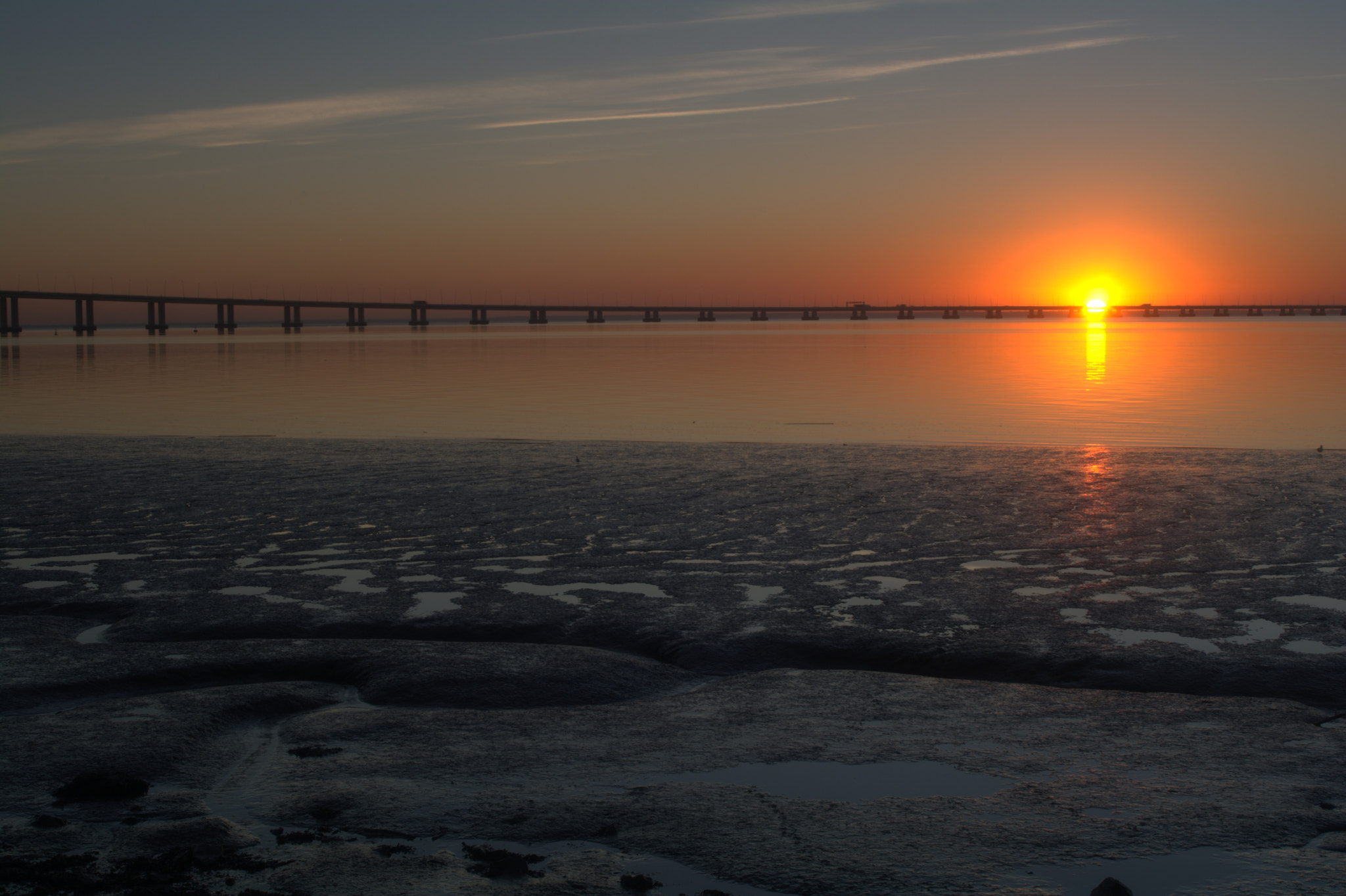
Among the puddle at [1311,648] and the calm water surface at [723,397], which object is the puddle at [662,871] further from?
the calm water surface at [723,397]

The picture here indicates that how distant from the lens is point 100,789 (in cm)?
405

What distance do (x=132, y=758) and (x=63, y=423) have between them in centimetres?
1650

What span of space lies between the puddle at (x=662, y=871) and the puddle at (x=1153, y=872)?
0.84 meters

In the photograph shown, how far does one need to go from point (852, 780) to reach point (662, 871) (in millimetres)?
984

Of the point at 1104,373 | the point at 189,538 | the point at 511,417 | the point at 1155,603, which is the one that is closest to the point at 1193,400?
the point at 1104,373

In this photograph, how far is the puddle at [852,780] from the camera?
4.10m

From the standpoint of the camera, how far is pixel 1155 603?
22.3 ft

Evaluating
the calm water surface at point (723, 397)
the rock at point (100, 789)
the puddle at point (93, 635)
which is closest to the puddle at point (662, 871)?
the rock at point (100, 789)

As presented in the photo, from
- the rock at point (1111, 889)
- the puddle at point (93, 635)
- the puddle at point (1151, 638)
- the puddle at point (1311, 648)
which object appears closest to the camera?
the rock at point (1111, 889)

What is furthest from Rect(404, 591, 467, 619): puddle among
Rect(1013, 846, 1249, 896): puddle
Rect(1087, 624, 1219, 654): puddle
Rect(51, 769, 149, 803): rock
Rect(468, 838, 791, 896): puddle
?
Rect(1013, 846, 1249, 896): puddle

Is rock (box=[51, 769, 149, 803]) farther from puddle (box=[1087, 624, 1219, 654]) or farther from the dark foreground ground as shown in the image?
puddle (box=[1087, 624, 1219, 654])

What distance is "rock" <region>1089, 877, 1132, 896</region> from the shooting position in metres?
3.32

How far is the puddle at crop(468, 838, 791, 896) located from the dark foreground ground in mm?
23

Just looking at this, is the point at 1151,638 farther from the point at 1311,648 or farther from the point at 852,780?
the point at 852,780
